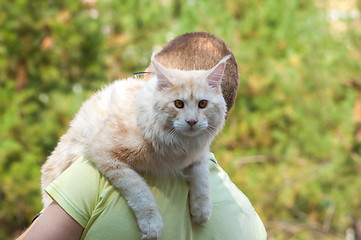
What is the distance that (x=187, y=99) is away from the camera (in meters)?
1.32

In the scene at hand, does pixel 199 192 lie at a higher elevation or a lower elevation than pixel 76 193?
lower

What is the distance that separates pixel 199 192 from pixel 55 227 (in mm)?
453

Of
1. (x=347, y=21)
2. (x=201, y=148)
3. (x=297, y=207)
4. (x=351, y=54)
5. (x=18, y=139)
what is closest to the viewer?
(x=201, y=148)

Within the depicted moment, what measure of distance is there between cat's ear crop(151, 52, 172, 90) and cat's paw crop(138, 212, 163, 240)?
1.36 feet

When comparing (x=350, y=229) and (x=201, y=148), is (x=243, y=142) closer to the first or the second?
(x=350, y=229)

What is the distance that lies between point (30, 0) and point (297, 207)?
4.07 metres

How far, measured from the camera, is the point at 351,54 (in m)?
3.83

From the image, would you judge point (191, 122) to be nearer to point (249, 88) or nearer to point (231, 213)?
point (231, 213)

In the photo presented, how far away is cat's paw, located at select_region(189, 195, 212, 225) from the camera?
1.21 meters

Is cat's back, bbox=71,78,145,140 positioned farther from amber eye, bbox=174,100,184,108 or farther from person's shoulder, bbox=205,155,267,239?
person's shoulder, bbox=205,155,267,239

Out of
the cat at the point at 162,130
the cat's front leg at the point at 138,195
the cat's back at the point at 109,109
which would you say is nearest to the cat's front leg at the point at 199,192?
the cat at the point at 162,130

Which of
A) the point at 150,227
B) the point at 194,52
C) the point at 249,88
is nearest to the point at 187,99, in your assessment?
the point at 194,52

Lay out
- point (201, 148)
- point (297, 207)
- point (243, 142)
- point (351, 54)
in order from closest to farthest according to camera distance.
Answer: point (201, 148) → point (351, 54) → point (297, 207) → point (243, 142)

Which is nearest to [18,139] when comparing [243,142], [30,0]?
[30,0]
